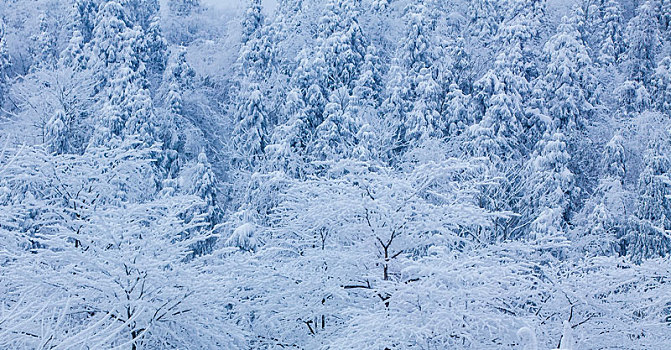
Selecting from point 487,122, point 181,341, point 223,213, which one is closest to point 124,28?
point 223,213

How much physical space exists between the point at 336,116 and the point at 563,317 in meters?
Result: 13.4

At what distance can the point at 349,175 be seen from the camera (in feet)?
35.9

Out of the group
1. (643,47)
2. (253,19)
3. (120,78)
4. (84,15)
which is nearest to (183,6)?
(84,15)

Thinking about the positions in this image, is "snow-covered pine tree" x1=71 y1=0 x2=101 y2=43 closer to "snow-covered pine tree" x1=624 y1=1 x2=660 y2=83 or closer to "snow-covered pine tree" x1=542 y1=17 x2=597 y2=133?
"snow-covered pine tree" x1=542 y1=17 x2=597 y2=133

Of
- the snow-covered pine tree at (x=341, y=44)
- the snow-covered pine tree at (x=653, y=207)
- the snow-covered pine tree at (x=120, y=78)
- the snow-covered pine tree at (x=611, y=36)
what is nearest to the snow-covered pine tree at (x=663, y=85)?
the snow-covered pine tree at (x=611, y=36)

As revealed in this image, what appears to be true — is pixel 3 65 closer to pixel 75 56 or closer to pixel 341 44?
pixel 75 56

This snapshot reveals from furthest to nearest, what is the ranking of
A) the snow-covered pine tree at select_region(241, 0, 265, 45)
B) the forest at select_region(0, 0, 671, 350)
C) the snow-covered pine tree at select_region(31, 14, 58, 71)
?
the snow-covered pine tree at select_region(31, 14, 58, 71) → the snow-covered pine tree at select_region(241, 0, 265, 45) → the forest at select_region(0, 0, 671, 350)

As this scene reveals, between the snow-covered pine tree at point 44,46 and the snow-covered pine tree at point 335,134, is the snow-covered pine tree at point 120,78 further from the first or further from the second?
the snow-covered pine tree at point 335,134

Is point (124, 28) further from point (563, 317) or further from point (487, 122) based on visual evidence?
point (563, 317)

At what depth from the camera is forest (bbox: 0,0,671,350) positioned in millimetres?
8742

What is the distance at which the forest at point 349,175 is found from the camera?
8742mm

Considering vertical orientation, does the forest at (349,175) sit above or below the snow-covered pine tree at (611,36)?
below

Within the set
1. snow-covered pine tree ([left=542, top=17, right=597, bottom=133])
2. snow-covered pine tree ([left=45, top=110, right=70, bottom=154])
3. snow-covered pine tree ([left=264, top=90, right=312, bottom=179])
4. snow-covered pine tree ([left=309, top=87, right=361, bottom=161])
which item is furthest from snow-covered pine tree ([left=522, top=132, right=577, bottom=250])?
snow-covered pine tree ([left=45, top=110, right=70, bottom=154])

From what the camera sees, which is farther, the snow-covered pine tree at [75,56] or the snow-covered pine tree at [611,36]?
the snow-covered pine tree at [611,36]
